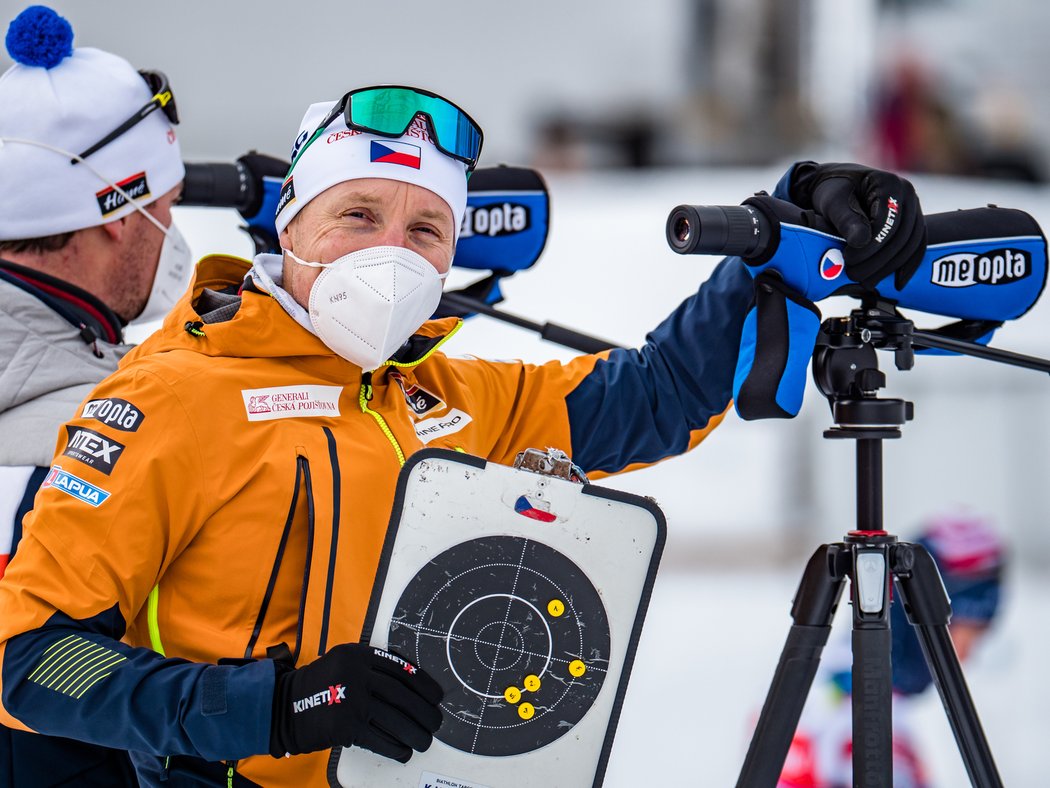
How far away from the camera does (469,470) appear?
1326 millimetres

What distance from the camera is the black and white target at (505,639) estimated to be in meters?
1.30

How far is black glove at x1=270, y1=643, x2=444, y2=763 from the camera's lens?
122 cm

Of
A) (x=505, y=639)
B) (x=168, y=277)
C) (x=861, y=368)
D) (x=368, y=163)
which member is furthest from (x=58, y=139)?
(x=861, y=368)

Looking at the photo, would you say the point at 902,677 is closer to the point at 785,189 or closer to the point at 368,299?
the point at 785,189

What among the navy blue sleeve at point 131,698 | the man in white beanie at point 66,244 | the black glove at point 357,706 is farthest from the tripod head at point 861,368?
the man in white beanie at point 66,244

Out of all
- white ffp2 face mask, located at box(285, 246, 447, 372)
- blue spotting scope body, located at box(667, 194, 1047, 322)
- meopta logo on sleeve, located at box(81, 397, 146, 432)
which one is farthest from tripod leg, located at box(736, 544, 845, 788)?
meopta logo on sleeve, located at box(81, 397, 146, 432)

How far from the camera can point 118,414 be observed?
1.34 m

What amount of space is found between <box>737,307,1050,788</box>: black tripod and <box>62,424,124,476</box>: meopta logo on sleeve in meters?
0.73

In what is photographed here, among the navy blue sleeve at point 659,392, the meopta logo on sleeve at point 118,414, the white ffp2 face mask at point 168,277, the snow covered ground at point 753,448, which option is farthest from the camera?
the snow covered ground at point 753,448

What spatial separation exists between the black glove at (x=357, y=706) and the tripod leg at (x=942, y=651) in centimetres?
55

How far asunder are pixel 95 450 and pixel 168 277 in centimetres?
72

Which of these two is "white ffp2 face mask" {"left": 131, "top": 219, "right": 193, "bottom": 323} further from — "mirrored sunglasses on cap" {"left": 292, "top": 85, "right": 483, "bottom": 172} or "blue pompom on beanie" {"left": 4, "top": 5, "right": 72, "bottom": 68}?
"mirrored sunglasses on cap" {"left": 292, "top": 85, "right": 483, "bottom": 172}

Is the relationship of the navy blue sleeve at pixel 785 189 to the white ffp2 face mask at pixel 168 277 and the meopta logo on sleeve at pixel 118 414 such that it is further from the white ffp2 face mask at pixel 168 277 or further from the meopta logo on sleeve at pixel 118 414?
the white ffp2 face mask at pixel 168 277

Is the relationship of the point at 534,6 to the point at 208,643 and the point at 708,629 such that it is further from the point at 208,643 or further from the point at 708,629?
the point at 208,643
